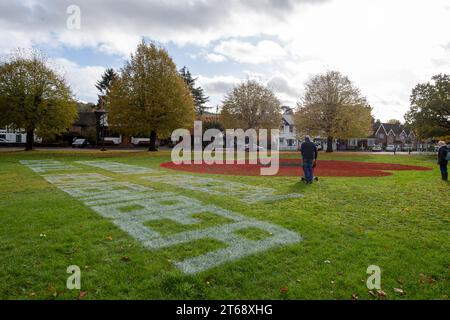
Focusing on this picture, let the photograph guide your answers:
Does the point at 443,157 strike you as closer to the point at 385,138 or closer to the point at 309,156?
the point at 309,156

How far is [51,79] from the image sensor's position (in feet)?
106

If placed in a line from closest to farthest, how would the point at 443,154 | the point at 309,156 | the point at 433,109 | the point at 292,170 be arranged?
the point at 309,156 → the point at 443,154 → the point at 292,170 → the point at 433,109

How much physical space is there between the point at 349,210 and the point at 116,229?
234 inches

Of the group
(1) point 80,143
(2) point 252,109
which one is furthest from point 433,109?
(1) point 80,143

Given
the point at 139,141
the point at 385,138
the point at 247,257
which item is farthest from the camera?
the point at 385,138

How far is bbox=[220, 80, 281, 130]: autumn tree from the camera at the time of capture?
4641cm

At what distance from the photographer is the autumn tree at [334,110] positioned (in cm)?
3903

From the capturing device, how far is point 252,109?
4650 cm

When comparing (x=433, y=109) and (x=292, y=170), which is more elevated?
(x=433, y=109)

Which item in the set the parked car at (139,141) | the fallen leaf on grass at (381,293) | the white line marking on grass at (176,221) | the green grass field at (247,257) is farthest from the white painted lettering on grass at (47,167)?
the parked car at (139,141)

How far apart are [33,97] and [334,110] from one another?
3641 centimetres

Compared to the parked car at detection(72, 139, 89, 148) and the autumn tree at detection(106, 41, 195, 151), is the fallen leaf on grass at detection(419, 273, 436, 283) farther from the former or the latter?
the parked car at detection(72, 139, 89, 148)

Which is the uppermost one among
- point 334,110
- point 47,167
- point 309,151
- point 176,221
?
point 334,110

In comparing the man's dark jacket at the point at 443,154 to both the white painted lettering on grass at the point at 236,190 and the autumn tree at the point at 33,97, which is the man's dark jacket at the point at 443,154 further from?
the autumn tree at the point at 33,97
